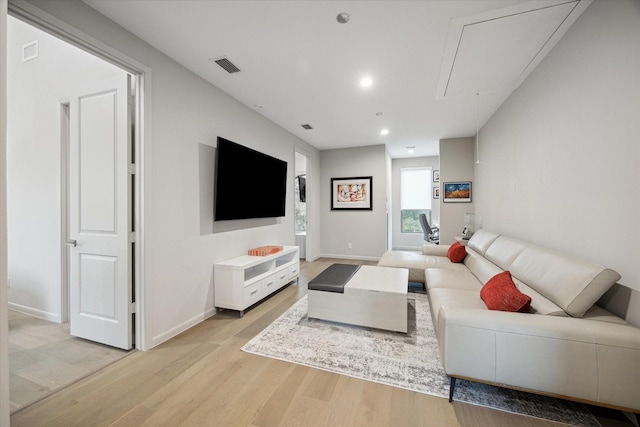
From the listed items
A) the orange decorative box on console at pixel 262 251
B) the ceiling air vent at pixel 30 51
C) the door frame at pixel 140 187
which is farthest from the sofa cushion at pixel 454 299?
the ceiling air vent at pixel 30 51

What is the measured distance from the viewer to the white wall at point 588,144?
1.44 meters

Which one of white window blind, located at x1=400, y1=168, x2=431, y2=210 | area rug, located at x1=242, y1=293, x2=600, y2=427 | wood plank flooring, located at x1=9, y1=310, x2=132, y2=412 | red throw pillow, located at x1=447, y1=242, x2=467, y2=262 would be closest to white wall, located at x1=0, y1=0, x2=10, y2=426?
wood plank flooring, located at x1=9, y1=310, x2=132, y2=412

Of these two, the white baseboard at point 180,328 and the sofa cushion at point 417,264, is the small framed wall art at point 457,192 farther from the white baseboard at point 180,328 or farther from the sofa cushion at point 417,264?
the white baseboard at point 180,328

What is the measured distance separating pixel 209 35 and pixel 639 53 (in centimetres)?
283

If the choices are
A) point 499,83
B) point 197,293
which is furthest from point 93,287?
point 499,83

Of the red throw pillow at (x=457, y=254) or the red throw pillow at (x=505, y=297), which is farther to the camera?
the red throw pillow at (x=457, y=254)

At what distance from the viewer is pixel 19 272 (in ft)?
9.11

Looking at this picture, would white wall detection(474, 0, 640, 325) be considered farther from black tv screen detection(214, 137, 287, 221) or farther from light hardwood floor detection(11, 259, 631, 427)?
black tv screen detection(214, 137, 287, 221)

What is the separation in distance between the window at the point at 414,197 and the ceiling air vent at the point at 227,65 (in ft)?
18.9

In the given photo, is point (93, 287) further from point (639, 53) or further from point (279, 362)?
point (639, 53)

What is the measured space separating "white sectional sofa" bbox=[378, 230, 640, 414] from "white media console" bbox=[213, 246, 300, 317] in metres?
2.01

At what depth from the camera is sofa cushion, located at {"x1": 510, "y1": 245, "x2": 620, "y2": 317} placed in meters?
1.44

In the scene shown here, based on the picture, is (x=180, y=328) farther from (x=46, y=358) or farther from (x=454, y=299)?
(x=454, y=299)

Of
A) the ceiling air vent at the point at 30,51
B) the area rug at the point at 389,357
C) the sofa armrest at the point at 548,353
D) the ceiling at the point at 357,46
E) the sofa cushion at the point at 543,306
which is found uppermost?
the ceiling air vent at the point at 30,51
